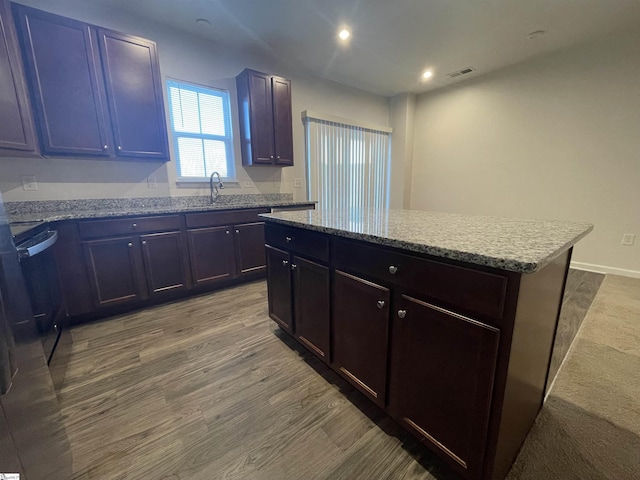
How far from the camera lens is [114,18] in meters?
2.42

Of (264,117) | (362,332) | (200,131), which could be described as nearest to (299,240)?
(362,332)

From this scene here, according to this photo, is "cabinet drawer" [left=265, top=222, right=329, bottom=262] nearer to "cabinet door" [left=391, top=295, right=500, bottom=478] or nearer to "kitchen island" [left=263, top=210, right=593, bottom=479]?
"kitchen island" [left=263, top=210, right=593, bottom=479]

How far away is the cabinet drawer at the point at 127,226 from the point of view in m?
2.08

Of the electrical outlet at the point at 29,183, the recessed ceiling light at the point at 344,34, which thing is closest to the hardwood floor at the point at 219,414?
the electrical outlet at the point at 29,183

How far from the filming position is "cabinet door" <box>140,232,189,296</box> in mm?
2373

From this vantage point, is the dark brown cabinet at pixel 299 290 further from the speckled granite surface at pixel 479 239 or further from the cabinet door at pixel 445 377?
the cabinet door at pixel 445 377

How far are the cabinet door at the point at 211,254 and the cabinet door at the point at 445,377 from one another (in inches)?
84.7

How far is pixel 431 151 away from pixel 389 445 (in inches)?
183

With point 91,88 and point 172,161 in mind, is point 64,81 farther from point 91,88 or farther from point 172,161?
point 172,161

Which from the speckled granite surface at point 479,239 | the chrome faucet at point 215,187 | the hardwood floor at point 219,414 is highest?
the chrome faucet at point 215,187

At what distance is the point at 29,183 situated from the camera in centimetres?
222

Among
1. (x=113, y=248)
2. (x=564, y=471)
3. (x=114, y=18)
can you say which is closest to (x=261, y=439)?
(x=564, y=471)

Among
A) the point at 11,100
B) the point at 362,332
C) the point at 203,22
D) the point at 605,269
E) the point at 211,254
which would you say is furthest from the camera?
the point at 605,269

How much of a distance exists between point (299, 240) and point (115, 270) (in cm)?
177
